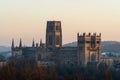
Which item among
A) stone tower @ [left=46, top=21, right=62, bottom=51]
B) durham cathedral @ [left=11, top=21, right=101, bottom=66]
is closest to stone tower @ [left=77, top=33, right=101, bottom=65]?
durham cathedral @ [left=11, top=21, right=101, bottom=66]

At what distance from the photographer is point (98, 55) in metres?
98.6

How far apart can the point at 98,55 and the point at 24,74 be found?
157 feet

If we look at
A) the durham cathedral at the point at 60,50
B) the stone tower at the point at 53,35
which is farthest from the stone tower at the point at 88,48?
the stone tower at the point at 53,35

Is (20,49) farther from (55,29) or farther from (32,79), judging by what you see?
(32,79)

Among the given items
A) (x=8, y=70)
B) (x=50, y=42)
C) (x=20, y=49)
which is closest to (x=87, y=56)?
(x=50, y=42)

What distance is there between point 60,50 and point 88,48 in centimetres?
544

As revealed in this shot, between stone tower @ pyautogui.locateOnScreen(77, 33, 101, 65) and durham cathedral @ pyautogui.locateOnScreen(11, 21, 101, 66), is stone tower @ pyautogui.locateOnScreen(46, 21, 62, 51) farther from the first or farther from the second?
stone tower @ pyautogui.locateOnScreen(77, 33, 101, 65)

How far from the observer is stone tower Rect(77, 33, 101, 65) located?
97.8 meters

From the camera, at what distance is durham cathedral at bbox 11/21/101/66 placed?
322 ft

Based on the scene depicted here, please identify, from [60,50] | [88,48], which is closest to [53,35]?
[60,50]

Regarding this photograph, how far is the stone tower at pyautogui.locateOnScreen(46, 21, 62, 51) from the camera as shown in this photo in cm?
10331

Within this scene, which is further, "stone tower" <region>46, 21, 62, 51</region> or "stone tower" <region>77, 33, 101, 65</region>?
"stone tower" <region>46, 21, 62, 51</region>

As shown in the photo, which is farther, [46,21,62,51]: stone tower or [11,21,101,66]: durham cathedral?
[46,21,62,51]: stone tower

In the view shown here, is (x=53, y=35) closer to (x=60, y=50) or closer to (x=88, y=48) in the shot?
(x=60, y=50)
